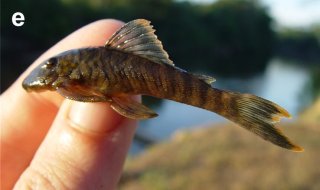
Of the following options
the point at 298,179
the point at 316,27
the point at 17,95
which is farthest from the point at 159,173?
the point at 316,27

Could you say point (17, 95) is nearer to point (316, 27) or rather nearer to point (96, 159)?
point (96, 159)

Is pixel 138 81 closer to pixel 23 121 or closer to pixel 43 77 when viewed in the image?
pixel 43 77

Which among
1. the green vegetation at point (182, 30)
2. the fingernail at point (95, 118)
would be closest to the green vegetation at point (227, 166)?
the fingernail at point (95, 118)

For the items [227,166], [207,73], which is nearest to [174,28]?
[207,73]

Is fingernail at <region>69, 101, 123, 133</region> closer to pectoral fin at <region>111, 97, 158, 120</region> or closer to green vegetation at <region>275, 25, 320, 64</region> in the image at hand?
pectoral fin at <region>111, 97, 158, 120</region>

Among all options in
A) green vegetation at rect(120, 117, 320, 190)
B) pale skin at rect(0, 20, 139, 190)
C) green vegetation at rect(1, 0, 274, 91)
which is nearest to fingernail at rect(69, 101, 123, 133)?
pale skin at rect(0, 20, 139, 190)

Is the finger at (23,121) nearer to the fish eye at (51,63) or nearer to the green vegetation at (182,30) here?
the fish eye at (51,63)
